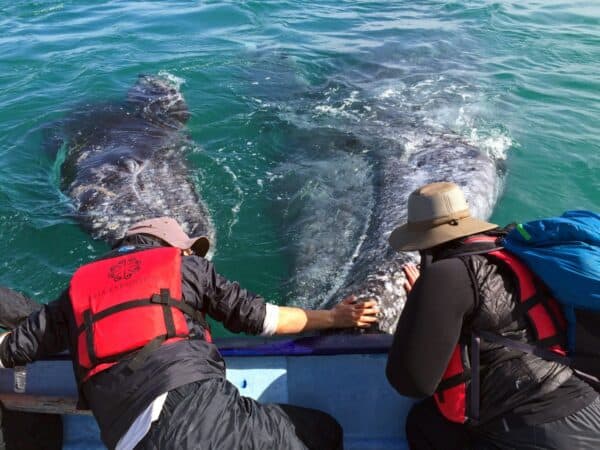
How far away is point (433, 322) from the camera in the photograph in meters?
3.20

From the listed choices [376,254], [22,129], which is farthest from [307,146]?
[22,129]

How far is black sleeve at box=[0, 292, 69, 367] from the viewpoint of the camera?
377 centimetres

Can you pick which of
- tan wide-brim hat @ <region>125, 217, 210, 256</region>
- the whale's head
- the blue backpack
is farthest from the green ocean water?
the blue backpack

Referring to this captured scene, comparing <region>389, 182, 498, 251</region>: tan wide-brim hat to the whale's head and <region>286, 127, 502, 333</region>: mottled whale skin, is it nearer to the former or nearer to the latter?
<region>286, 127, 502, 333</region>: mottled whale skin

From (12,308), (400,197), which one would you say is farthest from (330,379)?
(400,197)

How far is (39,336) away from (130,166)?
252 inches

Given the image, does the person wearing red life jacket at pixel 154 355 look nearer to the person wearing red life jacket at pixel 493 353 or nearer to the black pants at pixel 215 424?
the black pants at pixel 215 424

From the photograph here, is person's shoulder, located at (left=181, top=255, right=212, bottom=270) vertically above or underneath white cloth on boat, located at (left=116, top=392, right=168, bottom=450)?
above

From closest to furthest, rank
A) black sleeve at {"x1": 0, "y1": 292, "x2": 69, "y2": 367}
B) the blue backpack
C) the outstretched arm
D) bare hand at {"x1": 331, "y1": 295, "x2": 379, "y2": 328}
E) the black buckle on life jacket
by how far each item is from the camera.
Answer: the blue backpack, the black buckle on life jacket, black sleeve at {"x1": 0, "y1": 292, "x2": 69, "y2": 367}, the outstretched arm, bare hand at {"x1": 331, "y1": 295, "x2": 379, "y2": 328}

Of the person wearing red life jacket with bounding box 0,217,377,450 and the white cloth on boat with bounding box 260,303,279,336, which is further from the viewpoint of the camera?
the white cloth on boat with bounding box 260,303,279,336

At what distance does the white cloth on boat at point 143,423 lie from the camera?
3.21 meters

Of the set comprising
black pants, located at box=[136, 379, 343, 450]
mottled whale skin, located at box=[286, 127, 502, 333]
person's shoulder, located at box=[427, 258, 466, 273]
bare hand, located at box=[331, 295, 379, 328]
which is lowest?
mottled whale skin, located at box=[286, 127, 502, 333]

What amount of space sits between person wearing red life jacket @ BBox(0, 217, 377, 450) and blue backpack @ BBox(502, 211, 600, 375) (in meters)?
1.85

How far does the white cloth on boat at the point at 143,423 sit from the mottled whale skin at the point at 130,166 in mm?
4814
